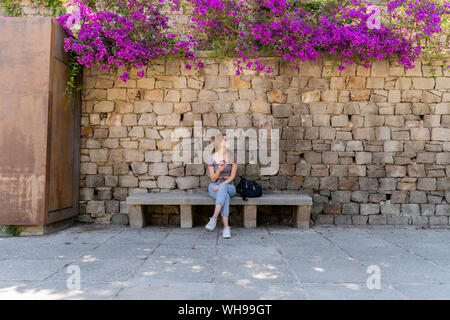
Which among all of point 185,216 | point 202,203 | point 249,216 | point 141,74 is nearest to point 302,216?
point 249,216

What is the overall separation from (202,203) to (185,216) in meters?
0.42

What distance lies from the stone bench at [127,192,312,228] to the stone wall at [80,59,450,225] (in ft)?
1.26

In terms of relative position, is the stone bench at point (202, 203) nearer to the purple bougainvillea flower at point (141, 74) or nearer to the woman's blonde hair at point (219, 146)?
the woman's blonde hair at point (219, 146)

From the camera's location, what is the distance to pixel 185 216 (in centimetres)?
521

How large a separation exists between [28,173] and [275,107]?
4.18 m

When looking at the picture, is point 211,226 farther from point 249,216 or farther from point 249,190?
point 249,190

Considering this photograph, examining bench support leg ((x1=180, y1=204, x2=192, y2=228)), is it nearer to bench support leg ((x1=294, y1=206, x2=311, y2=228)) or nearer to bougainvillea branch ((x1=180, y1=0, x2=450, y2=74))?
bench support leg ((x1=294, y1=206, x2=311, y2=228))

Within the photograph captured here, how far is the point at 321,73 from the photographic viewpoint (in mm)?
5602

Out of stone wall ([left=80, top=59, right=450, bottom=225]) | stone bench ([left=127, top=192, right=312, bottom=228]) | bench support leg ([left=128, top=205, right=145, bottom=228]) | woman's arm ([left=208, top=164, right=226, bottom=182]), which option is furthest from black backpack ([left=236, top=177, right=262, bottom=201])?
bench support leg ([left=128, top=205, right=145, bottom=228])

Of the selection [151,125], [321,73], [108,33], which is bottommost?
[151,125]

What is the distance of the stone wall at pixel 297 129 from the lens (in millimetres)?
5535
